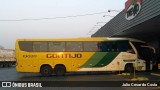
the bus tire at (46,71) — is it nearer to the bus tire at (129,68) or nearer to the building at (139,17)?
the bus tire at (129,68)

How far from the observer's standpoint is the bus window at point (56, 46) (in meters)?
25.0

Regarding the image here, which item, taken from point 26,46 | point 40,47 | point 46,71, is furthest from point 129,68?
point 26,46

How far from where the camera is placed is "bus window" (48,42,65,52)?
82.0 feet

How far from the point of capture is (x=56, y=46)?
25.1 metres

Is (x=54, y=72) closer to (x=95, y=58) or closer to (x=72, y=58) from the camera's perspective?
(x=72, y=58)

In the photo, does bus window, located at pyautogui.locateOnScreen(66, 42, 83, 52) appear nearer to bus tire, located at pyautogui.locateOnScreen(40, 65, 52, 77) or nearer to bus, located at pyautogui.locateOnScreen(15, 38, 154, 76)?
bus, located at pyautogui.locateOnScreen(15, 38, 154, 76)

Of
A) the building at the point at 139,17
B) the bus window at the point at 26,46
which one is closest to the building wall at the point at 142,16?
the building at the point at 139,17

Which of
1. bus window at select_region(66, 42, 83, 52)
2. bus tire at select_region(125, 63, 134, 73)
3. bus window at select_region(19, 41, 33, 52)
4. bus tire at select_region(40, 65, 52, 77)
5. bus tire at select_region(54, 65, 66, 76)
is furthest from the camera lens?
bus tire at select_region(125, 63, 134, 73)

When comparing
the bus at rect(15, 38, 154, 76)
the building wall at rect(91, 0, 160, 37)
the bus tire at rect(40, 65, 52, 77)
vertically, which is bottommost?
the bus tire at rect(40, 65, 52, 77)

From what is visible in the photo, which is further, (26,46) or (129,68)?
(129,68)

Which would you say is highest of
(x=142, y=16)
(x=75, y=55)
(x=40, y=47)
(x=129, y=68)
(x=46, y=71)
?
(x=142, y=16)

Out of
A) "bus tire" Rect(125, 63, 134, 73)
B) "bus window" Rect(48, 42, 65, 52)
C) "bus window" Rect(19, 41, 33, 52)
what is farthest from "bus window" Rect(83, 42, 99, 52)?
"bus window" Rect(19, 41, 33, 52)

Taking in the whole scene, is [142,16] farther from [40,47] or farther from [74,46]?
[40,47]

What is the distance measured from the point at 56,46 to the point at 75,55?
160 cm
